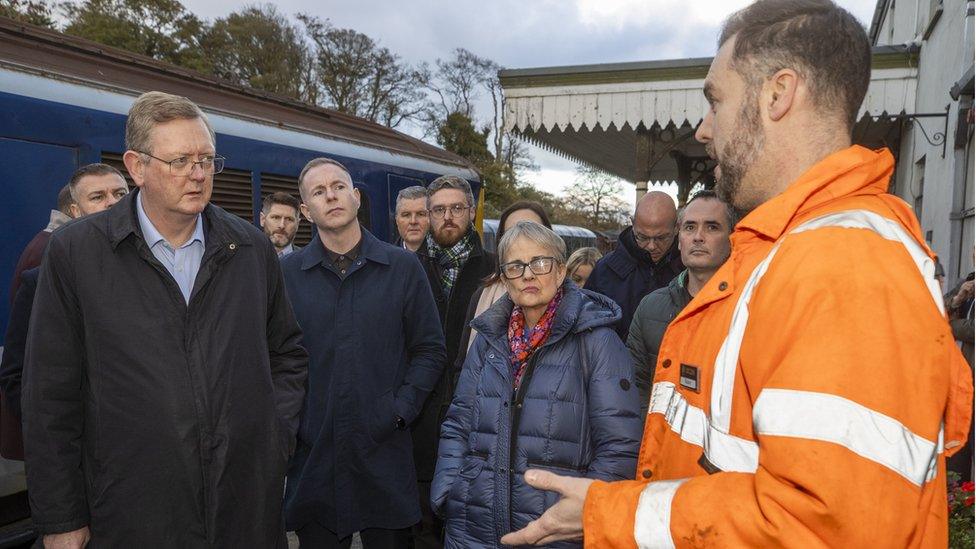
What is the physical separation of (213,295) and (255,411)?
0.43 meters

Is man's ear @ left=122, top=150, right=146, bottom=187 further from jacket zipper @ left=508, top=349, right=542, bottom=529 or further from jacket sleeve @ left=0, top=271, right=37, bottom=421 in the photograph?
jacket zipper @ left=508, top=349, right=542, bottom=529

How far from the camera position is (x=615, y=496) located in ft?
3.85

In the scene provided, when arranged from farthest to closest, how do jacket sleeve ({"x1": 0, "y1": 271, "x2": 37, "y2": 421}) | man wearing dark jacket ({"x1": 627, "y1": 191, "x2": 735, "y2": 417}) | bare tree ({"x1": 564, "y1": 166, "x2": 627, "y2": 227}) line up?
bare tree ({"x1": 564, "y1": 166, "x2": 627, "y2": 227})
man wearing dark jacket ({"x1": 627, "y1": 191, "x2": 735, "y2": 417})
jacket sleeve ({"x1": 0, "y1": 271, "x2": 37, "y2": 421})

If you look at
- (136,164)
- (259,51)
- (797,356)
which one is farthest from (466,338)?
(259,51)

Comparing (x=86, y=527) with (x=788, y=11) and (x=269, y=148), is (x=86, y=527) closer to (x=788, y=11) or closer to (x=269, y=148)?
(x=788, y=11)

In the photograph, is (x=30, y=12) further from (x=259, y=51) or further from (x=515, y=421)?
(x=515, y=421)

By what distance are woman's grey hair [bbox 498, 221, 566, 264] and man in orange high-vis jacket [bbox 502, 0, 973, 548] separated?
1.34 meters

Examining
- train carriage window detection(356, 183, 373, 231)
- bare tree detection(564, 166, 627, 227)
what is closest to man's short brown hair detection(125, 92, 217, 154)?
train carriage window detection(356, 183, 373, 231)

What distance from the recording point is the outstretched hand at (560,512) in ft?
4.07

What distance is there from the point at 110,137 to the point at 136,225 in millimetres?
3063

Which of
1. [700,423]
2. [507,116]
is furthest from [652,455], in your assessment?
[507,116]

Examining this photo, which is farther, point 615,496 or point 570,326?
point 570,326

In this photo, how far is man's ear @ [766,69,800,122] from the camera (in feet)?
4.07

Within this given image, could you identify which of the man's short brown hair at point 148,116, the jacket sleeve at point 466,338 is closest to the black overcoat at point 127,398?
the man's short brown hair at point 148,116
